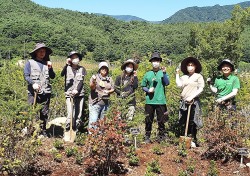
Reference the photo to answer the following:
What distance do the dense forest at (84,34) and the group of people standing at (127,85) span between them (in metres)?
67.3

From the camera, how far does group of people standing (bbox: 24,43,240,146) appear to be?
626 cm

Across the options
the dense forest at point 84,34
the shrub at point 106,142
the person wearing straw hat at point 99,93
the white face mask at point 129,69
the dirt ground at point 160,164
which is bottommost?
the dirt ground at point 160,164

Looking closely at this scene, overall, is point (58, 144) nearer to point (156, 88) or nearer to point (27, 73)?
point (27, 73)

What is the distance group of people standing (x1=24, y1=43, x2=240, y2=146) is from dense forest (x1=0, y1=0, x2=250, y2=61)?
221 ft

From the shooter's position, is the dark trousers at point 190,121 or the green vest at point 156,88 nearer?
the green vest at point 156,88

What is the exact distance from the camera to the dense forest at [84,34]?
89.9m

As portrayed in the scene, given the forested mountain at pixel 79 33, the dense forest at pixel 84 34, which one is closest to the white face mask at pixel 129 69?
the forested mountain at pixel 79 33

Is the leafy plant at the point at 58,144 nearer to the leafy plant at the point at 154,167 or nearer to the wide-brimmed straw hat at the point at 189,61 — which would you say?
the leafy plant at the point at 154,167

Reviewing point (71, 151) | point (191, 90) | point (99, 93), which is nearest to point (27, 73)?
point (99, 93)

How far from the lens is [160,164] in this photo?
5.84m

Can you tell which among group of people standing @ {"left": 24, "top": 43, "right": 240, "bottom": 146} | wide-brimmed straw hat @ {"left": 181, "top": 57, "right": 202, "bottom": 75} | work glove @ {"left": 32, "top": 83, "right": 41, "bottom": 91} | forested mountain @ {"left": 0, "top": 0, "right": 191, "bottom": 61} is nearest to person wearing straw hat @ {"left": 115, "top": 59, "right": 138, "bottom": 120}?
group of people standing @ {"left": 24, "top": 43, "right": 240, "bottom": 146}

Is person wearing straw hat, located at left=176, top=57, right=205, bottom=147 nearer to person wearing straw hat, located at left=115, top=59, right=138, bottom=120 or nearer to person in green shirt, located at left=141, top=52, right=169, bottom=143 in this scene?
person in green shirt, located at left=141, top=52, right=169, bottom=143

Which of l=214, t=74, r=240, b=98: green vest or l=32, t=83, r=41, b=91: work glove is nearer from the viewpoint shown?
l=32, t=83, r=41, b=91: work glove

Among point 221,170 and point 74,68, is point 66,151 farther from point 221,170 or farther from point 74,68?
point 221,170
